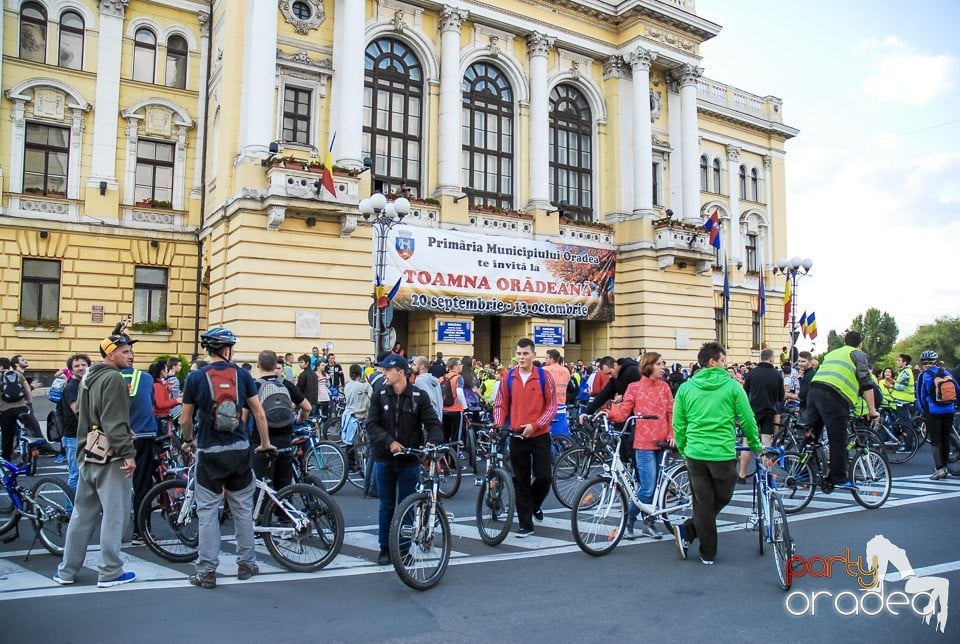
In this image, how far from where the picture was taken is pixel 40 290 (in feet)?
80.0

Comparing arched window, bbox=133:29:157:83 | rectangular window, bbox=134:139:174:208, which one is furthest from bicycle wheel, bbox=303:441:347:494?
arched window, bbox=133:29:157:83

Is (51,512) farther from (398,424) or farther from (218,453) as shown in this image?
(398,424)

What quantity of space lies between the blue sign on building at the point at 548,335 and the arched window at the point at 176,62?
15.2m

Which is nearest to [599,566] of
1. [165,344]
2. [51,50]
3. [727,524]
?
[727,524]

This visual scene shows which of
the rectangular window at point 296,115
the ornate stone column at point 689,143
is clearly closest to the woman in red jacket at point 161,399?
the rectangular window at point 296,115

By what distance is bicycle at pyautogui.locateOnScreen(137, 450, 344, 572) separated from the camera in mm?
7203

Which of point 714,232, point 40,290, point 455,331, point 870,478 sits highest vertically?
point 714,232

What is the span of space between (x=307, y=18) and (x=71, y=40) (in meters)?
7.63

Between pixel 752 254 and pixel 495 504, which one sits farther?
pixel 752 254

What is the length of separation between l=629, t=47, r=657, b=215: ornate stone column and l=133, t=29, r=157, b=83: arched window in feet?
60.0

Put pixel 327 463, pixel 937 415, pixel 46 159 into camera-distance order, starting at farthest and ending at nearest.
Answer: pixel 46 159 < pixel 937 415 < pixel 327 463

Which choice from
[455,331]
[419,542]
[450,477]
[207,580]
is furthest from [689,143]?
[207,580]

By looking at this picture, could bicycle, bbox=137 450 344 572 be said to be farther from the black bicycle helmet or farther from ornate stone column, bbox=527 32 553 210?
ornate stone column, bbox=527 32 553 210

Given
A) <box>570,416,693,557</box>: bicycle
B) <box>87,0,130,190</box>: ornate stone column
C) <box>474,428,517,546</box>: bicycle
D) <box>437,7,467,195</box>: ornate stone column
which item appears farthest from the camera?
<box>437,7,467,195</box>: ornate stone column
